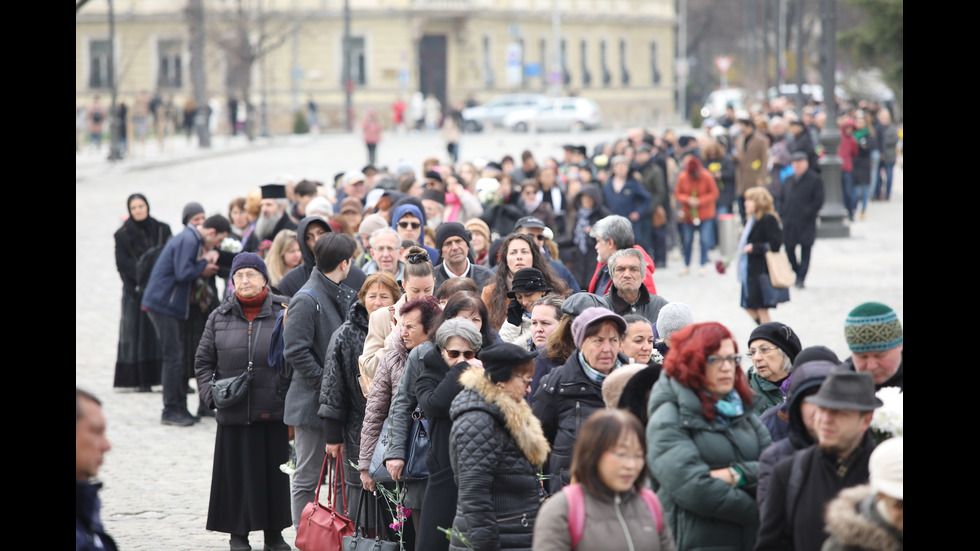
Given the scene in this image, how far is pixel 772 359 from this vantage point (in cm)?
675

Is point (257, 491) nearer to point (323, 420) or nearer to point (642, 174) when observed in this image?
point (323, 420)

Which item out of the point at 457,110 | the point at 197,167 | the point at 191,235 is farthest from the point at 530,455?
the point at 457,110

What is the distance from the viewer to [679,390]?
537 centimetres

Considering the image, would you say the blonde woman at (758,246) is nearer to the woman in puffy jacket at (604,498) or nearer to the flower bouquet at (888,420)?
the flower bouquet at (888,420)

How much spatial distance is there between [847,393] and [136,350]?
9.67 meters

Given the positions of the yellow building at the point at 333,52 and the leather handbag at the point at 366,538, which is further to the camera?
the yellow building at the point at 333,52

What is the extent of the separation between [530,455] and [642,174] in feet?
47.5

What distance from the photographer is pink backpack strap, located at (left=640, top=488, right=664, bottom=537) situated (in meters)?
4.98

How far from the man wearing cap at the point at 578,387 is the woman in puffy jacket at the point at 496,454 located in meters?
0.33

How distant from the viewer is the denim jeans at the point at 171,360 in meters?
12.0

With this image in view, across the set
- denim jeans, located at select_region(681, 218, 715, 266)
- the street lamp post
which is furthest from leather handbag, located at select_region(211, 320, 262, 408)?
the street lamp post

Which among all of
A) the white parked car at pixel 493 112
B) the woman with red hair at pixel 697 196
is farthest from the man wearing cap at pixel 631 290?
the white parked car at pixel 493 112

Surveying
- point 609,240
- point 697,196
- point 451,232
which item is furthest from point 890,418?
point 697,196
